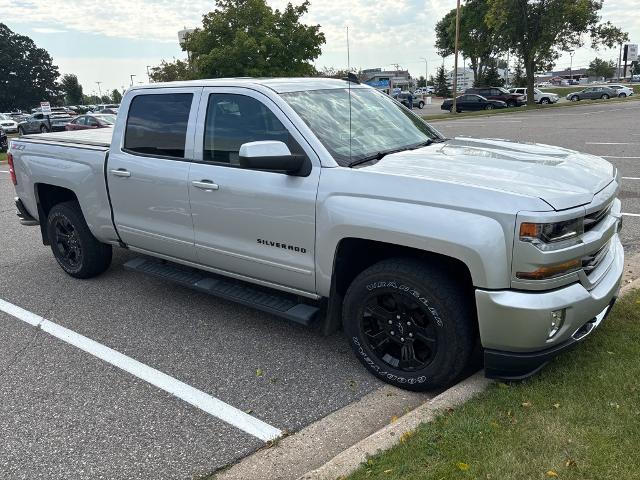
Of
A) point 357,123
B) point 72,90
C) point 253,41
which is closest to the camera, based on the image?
point 357,123

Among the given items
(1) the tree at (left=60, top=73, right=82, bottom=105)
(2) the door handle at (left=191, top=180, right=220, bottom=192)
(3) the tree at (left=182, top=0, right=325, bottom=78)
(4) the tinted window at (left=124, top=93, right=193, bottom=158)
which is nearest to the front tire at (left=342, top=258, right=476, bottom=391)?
(2) the door handle at (left=191, top=180, right=220, bottom=192)

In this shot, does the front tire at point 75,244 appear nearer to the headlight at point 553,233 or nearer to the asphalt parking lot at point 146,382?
the asphalt parking lot at point 146,382

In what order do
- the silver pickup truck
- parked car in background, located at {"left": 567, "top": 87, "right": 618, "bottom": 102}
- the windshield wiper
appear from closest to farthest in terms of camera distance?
the silver pickup truck
the windshield wiper
parked car in background, located at {"left": 567, "top": 87, "right": 618, "bottom": 102}

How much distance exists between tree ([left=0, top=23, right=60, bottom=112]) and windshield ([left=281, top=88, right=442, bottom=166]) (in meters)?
85.9

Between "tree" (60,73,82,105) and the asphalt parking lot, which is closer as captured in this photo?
the asphalt parking lot

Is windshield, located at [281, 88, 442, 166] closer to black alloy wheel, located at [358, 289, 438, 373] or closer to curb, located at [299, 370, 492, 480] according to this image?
black alloy wheel, located at [358, 289, 438, 373]

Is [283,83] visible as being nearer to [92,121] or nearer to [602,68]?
[92,121]

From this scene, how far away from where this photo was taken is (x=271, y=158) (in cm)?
348

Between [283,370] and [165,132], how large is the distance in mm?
2112

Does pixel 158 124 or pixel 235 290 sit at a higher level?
pixel 158 124

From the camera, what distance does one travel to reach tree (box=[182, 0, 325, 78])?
32875 mm

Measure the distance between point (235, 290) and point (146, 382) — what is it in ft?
3.10

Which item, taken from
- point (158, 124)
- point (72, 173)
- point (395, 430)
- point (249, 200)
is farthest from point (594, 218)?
point (72, 173)

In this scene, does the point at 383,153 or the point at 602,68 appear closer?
the point at 383,153
